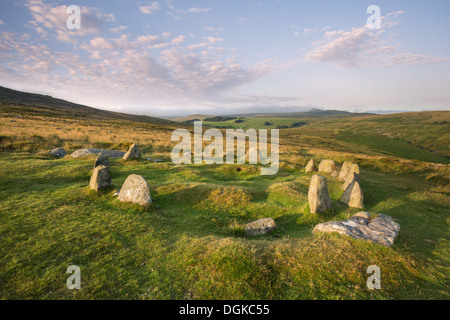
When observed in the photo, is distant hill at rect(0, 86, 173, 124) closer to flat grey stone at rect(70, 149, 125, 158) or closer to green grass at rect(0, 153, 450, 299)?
flat grey stone at rect(70, 149, 125, 158)

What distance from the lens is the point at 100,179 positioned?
1433 cm

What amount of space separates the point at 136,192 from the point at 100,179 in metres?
3.62

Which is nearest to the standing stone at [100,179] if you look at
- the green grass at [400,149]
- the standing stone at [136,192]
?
the standing stone at [136,192]

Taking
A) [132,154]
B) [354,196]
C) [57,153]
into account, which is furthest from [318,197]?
[57,153]

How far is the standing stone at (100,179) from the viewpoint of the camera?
14.1 m

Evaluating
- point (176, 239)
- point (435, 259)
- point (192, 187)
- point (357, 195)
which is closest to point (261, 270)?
point (176, 239)

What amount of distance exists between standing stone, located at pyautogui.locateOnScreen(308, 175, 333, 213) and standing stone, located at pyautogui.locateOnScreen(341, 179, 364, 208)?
2.86 m

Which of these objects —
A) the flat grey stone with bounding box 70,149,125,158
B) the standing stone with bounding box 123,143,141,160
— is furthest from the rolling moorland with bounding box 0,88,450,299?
the standing stone with bounding box 123,143,141,160

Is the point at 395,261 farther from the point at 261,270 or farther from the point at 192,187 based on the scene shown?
the point at 192,187

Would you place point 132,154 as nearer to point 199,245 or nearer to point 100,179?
point 100,179

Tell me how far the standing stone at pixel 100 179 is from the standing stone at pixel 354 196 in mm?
18051

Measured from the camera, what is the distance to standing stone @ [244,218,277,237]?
1088 centimetres

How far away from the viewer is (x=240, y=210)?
45.4 ft
